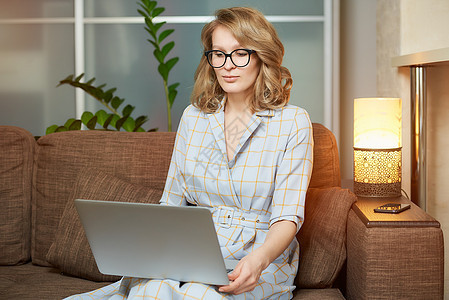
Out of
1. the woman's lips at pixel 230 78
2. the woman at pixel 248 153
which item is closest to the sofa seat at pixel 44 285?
the woman at pixel 248 153

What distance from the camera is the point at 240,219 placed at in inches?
67.9

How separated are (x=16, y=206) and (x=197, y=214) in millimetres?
1122

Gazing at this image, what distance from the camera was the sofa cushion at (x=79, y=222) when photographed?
1.91 meters

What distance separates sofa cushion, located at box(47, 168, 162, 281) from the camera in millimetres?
1908

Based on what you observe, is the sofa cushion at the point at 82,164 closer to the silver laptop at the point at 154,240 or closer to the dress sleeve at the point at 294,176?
the dress sleeve at the point at 294,176

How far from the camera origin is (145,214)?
4.19 feet

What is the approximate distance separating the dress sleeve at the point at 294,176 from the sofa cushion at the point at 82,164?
1.74 feet

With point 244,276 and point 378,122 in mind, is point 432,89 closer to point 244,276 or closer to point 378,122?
point 378,122

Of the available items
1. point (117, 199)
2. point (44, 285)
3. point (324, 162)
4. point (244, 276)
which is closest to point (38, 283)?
point (44, 285)

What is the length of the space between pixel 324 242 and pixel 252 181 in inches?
12.1

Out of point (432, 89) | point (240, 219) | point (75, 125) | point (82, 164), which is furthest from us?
point (75, 125)

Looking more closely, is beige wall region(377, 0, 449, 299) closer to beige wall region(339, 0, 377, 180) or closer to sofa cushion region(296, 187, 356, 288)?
sofa cushion region(296, 187, 356, 288)

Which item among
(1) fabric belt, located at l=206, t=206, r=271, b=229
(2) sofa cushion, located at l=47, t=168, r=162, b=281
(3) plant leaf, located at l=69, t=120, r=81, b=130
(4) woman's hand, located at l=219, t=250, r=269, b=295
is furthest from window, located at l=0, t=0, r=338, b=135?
(4) woman's hand, located at l=219, t=250, r=269, b=295

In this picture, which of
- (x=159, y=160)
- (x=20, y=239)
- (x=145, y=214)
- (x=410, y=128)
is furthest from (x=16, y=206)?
(x=410, y=128)
